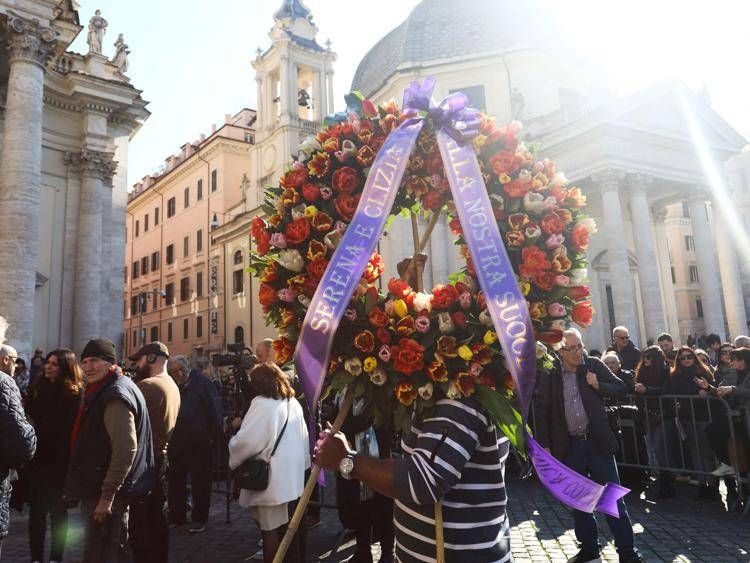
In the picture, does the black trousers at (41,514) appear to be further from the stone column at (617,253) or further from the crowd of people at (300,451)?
the stone column at (617,253)

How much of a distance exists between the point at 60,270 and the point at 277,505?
16.2 metres

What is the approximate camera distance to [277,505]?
15.6 feet

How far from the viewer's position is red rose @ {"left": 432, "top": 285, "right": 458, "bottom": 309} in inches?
113

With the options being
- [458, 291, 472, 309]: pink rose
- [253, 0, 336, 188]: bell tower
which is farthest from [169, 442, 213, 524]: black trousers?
[253, 0, 336, 188]: bell tower

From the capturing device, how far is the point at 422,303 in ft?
9.56

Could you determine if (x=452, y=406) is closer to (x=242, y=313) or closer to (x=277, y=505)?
(x=277, y=505)

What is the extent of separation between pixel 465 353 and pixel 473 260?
0.46 m

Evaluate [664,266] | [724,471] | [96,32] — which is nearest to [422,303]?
[724,471]

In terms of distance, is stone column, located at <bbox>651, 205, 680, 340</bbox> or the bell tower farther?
the bell tower

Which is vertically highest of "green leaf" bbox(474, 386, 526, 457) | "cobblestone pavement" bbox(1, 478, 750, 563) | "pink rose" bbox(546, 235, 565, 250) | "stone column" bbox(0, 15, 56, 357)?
"stone column" bbox(0, 15, 56, 357)

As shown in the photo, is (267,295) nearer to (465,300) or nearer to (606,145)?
(465,300)

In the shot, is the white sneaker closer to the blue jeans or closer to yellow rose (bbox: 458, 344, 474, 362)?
the blue jeans

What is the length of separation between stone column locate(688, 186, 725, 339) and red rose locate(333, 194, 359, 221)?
2556 cm

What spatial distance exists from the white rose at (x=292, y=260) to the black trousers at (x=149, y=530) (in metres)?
2.84
